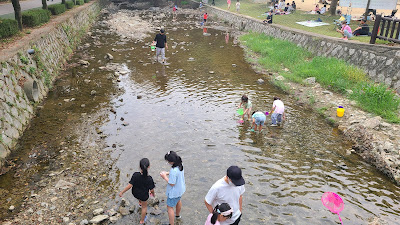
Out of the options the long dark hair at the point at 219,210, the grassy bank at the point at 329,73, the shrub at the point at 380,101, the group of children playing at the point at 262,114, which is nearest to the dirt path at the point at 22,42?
the group of children playing at the point at 262,114

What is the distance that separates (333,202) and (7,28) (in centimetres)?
1458

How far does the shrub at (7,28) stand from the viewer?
480 inches

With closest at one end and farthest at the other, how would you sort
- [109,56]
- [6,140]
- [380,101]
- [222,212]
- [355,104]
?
[222,212] → [6,140] → [380,101] → [355,104] → [109,56]

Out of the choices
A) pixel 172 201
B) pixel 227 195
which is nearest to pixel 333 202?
pixel 227 195

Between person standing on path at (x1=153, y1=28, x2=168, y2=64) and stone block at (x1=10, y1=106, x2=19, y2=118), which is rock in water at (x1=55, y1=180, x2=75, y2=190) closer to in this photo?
stone block at (x1=10, y1=106, x2=19, y2=118)

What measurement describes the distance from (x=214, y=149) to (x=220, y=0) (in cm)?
4720

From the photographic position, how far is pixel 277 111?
9.55 meters

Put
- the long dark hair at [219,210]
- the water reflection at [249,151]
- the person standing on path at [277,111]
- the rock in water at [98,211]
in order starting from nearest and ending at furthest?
the long dark hair at [219,210] → the rock in water at [98,211] → the water reflection at [249,151] → the person standing on path at [277,111]

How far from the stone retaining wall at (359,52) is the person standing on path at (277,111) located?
18.3 ft

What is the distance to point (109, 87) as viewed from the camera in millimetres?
12992

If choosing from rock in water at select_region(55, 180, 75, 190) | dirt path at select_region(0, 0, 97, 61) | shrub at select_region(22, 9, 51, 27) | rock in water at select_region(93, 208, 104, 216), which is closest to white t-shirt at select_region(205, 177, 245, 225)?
rock in water at select_region(93, 208, 104, 216)

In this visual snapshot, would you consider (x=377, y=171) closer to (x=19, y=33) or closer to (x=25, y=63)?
(x=25, y=63)

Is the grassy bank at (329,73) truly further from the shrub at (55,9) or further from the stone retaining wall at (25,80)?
the shrub at (55,9)

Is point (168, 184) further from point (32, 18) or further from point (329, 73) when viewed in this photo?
point (32, 18)
